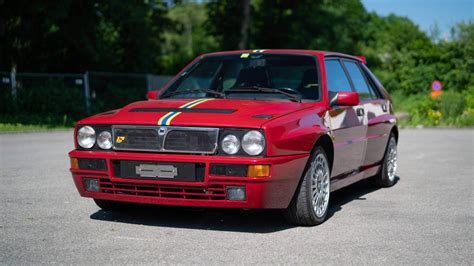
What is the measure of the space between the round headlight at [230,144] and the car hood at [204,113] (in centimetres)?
10

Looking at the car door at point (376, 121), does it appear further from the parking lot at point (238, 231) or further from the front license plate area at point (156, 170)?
the front license plate area at point (156, 170)

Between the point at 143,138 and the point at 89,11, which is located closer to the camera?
the point at 143,138

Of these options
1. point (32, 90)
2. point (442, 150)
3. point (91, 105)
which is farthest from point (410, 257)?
point (91, 105)

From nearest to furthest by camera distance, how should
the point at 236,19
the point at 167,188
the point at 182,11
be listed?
the point at 167,188 → the point at 236,19 → the point at 182,11

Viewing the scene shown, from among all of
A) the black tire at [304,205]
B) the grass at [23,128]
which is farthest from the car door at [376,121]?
the grass at [23,128]

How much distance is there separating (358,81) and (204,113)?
289 centimetres

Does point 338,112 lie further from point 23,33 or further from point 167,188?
point 23,33

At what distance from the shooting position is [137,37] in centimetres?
3738

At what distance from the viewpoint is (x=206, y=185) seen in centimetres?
570

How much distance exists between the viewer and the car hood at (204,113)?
18.9ft

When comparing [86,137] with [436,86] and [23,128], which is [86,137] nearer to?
[23,128]

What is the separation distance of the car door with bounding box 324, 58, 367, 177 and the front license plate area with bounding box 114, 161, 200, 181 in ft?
5.04

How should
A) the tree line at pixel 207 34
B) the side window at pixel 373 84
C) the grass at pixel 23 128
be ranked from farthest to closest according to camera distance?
the tree line at pixel 207 34 < the grass at pixel 23 128 < the side window at pixel 373 84

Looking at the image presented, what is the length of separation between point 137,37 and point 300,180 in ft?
105
